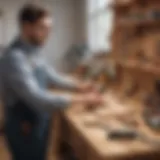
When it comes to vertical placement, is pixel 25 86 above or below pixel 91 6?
below

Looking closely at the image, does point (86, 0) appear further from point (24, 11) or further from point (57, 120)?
point (24, 11)

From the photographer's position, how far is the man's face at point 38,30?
1.92 m

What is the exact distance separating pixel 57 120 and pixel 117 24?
4.18 ft

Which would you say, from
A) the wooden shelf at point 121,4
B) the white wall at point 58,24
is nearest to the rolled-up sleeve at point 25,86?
the wooden shelf at point 121,4

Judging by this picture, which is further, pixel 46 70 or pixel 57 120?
pixel 57 120

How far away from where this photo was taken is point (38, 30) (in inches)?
75.8

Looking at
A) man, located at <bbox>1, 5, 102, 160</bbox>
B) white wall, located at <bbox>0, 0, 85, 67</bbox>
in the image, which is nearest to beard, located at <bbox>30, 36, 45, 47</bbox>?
man, located at <bbox>1, 5, 102, 160</bbox>

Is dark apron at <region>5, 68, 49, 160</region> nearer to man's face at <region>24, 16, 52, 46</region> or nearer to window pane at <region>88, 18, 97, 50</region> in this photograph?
man's face at <region>24, 16, 52, 46</region>

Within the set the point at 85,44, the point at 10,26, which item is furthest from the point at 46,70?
the point at 10,26

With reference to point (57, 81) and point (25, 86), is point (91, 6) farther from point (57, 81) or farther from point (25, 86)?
point (25, 86)

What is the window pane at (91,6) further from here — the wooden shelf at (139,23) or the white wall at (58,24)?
the wooden shelf at (139,23)

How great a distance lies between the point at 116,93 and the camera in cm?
324

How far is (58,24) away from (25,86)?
4.90m

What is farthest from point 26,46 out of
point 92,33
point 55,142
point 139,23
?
point 92,33
